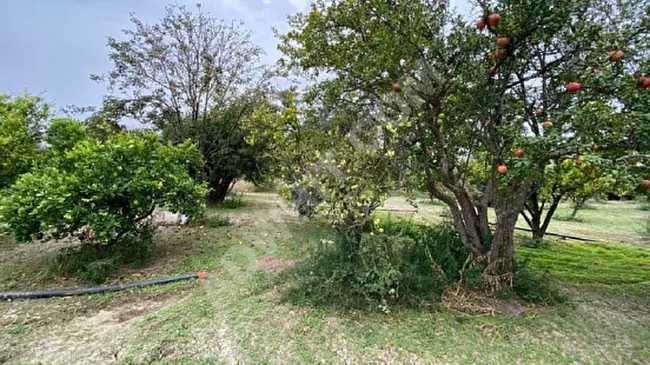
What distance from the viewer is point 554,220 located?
10.4 m

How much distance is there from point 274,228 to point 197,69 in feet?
14.2

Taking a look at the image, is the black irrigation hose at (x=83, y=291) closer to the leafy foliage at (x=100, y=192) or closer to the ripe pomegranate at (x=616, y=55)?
the leafy foliage at (x=100, y=192)

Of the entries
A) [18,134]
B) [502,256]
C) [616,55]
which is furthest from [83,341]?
[616,55]

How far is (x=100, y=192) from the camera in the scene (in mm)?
3277

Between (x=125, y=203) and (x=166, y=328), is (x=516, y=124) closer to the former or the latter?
(x=166, y=328)

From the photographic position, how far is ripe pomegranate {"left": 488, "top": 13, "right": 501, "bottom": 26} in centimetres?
212

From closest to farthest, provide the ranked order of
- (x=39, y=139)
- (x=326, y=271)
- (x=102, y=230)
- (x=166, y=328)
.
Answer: (x=166, y=328) < (x=326, y=271) < (x=102, y=230) < (x=39, y=139)

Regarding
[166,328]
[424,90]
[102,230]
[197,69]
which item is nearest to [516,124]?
[424,90]

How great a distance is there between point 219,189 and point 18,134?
5412 millimetres

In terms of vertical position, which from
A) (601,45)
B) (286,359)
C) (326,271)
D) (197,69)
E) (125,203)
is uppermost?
(197,69)

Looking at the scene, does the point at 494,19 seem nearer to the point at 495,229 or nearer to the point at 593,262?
the point at 495,229

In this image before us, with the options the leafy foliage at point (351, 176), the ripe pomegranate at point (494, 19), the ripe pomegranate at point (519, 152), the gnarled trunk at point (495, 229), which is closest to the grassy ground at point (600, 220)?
the gnarled trunk at point (495, 229)

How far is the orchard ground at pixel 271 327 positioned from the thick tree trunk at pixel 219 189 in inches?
225

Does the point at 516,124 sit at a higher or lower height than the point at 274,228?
higher
